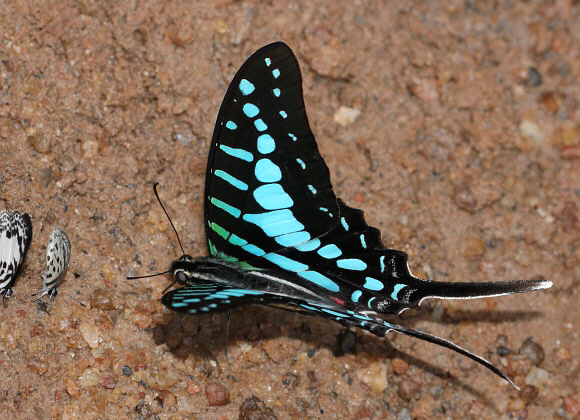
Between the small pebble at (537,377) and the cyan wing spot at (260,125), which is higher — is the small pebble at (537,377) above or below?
below

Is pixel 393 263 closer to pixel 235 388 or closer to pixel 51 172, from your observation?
pixel 235 388

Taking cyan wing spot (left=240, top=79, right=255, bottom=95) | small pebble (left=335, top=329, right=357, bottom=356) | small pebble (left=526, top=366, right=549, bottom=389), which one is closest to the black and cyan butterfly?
cyan wing spot (left=240, top=79, right=255, bottom=95)

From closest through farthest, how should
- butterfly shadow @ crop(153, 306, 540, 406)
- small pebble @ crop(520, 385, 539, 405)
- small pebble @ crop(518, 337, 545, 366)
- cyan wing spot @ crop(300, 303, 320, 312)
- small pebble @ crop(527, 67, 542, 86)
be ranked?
1. cyan wing spot @ crop(300, 303, 320, 312)
2. butterfly shadow @ crop(153, 306, 540, 406)
3. small pebble @ crop(520, 385, 539, 405)
4. small pebble @ crop(518, 337, 545, 366)
5. small pebble @ crop(527, 67, 542, 86)

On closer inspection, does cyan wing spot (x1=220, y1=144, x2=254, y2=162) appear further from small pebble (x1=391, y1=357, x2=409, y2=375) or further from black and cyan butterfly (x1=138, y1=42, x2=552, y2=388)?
small pebble (x1=391, y1=357, x2=409, y2=375)

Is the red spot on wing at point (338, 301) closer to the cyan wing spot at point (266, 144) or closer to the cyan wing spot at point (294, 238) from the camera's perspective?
the cyan wing spot at point (294, 238)

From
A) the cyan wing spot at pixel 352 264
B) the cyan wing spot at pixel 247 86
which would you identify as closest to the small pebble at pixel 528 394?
the cyan wing spot at pixel 352 264
